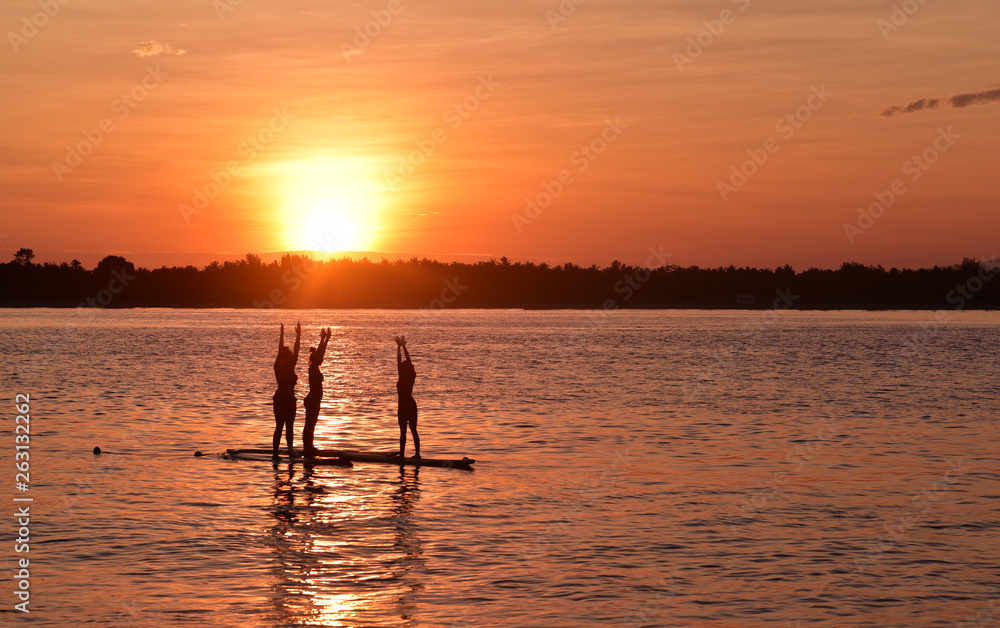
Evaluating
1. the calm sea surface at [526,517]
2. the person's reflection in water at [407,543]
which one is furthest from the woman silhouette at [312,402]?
the person's reflection in water at [407,543]

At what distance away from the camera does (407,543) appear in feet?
48.3

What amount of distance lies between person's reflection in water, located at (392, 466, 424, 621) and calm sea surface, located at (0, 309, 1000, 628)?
50 mm

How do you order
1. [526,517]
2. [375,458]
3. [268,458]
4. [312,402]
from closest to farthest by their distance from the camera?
1. [526,517]
2. [375,458]
3. [312,402]
4. [268,458]

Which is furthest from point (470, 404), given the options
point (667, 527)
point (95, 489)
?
point (667, 527)

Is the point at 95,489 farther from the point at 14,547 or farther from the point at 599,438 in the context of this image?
the point at 599,438

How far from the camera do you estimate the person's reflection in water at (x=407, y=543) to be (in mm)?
11898

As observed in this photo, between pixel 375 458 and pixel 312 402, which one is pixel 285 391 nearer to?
pixel 312 402

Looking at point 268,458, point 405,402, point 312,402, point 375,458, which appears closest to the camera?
point 405,402

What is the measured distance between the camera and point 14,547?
14383 millimetres

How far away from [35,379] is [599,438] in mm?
32799

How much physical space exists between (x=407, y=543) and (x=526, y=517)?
270 cm

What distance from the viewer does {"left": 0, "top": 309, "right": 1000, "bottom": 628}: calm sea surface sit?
38.9ft

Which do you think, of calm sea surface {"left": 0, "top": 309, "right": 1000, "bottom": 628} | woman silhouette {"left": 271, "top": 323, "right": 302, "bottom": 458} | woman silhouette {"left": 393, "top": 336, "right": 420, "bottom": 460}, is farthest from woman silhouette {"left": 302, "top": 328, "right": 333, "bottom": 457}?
woman silhouette {"left": 393, "top": 336, "right": 420, "bottom": 460}

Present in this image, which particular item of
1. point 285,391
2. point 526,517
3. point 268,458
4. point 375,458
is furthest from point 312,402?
point 526,517
